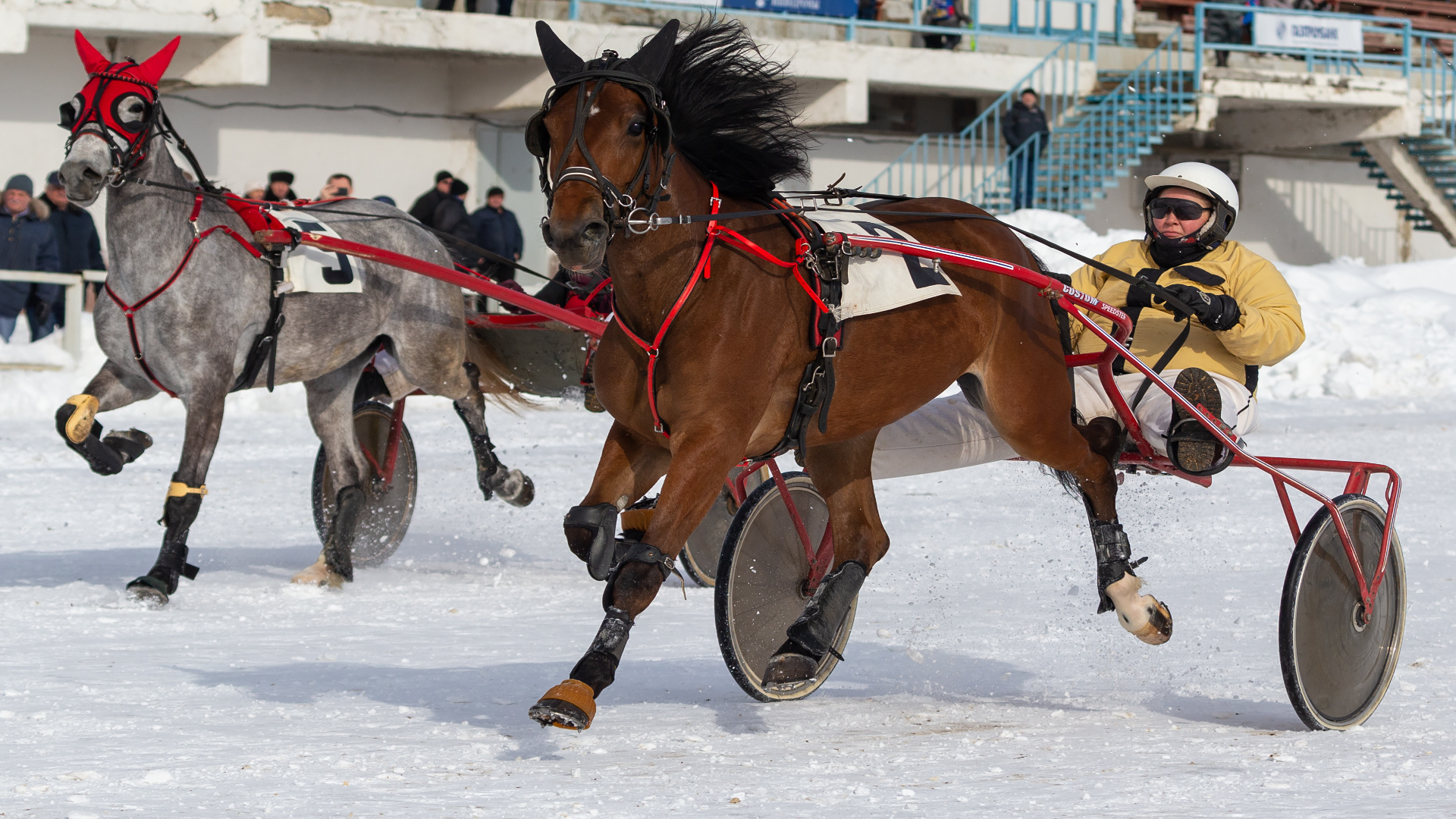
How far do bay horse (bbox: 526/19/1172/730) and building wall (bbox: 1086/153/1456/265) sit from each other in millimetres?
17784

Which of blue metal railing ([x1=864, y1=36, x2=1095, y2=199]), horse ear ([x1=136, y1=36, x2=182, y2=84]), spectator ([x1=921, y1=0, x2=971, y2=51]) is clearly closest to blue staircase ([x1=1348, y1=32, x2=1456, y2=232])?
blue metal railing ([x1=864, y1=36, x2=1095, y2=199])

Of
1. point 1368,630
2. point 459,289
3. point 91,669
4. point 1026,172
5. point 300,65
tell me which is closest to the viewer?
point 1368,630

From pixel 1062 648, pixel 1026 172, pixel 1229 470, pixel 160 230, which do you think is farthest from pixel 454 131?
pixel 1062 648

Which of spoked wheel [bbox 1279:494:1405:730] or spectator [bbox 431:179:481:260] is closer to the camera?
spoked wheel [bbox 1279:494:1405:730]

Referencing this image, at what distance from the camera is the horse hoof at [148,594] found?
6.14 metres

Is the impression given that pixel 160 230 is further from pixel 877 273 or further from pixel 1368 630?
pixel 1368 630

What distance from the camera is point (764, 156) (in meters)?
4.25

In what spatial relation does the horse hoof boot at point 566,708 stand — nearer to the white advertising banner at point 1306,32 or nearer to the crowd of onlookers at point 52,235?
the crowd of onlookers at point 52,235

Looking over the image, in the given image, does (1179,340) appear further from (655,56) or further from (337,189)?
(337,189)

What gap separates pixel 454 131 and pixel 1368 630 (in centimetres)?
1498

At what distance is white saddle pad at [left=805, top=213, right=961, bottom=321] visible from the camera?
4297 millimetres

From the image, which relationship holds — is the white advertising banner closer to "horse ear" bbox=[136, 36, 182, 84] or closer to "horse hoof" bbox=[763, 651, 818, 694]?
"horse ear" bbox=[136, 36, 182, 84]

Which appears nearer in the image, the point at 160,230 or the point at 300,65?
the point at 160,230

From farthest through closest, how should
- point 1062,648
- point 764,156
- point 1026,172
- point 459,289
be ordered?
point 1026,172 → point 459,289 → point 1062,648 → point 764,156
